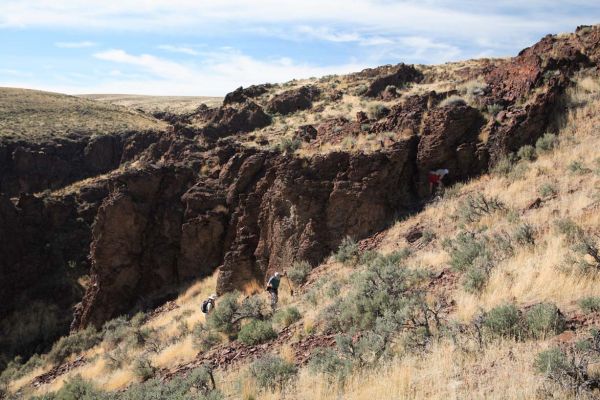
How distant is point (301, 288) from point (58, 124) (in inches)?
1524

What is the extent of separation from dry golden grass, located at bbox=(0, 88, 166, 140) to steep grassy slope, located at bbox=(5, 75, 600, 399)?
3074 centimetres

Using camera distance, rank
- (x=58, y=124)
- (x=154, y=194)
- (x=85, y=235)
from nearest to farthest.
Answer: (x=154, y=194), (x=85, y=235), (x=58, y=124)

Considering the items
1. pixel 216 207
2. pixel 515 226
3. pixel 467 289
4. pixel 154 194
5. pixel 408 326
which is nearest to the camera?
pixel 408 326

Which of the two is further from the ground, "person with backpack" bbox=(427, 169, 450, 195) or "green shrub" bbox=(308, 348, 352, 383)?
"person with backpack" bbox=(427, 169, 450, 195)

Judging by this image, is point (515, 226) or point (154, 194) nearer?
point (515, 226)

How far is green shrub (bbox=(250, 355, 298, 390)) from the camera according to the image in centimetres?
675

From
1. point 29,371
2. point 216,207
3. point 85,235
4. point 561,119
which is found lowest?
point 29,371

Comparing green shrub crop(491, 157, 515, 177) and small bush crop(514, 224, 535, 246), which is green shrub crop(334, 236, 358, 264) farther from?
small bush crop(514, 224, 535, 246)

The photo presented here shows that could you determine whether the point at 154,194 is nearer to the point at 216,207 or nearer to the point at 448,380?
the point at 216,207

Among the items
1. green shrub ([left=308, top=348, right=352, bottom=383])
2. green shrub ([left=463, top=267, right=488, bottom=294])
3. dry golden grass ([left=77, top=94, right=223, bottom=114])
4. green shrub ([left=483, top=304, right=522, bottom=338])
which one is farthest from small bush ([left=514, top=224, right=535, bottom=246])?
dry golden grass ([left=77, top=94, right=223, bottom=114])

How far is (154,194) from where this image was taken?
22250mm

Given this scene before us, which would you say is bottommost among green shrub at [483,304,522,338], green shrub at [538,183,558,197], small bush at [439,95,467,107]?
green shrub at [483,304,522,338]

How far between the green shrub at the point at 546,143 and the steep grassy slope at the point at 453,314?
0.14ft

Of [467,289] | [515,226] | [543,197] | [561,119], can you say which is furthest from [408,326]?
[561,119]
